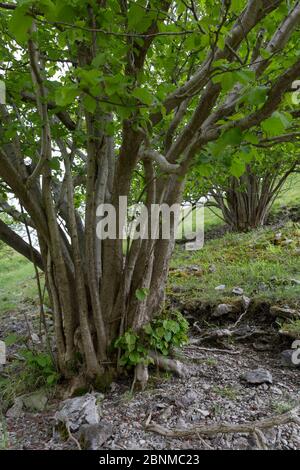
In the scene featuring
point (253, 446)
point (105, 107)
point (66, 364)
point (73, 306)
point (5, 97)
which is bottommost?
point (253, 446)

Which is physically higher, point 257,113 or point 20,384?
point 257,113

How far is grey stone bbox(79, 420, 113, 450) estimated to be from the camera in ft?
6.59

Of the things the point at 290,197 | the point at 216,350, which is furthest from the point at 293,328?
the point at 290,197

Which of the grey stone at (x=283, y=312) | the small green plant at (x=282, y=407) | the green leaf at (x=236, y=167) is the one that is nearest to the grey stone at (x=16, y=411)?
the small green plant at (x=282, y=407)

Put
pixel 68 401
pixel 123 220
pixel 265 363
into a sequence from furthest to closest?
pixel 265 363
pixel 123 220
pixel 68 401

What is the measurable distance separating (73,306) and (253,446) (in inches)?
60.1

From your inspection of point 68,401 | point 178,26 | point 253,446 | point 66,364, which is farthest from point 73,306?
point 178,26

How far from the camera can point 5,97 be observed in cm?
250

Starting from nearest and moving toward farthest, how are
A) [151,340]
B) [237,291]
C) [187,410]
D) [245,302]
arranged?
1. [187,410]
2. [151,340]
3. [245,302]
4. [237,291]

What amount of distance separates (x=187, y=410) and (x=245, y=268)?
2.74 metres

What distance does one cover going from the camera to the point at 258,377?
8.69ft

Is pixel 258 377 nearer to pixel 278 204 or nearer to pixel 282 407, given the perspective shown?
pixel 282 407

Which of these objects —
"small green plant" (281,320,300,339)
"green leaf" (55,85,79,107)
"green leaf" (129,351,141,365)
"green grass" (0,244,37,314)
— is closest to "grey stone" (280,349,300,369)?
"small green plant" (281,320,300,339)

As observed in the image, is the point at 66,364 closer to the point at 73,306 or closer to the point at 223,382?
the point at 73,306
